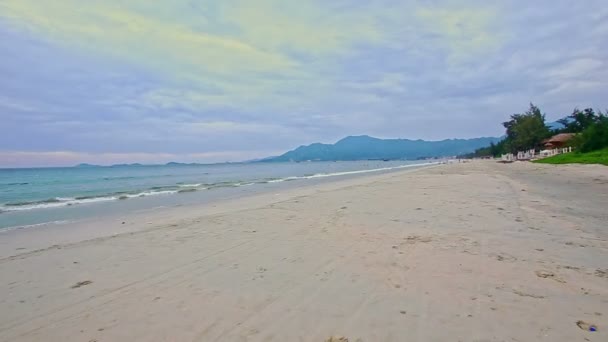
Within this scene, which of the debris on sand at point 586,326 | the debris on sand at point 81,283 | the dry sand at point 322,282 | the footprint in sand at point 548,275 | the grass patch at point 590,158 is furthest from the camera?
the grass patch at point 590,158

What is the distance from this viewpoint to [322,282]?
179 inches

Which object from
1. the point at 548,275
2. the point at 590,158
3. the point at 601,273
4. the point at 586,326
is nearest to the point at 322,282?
the point at 586,326

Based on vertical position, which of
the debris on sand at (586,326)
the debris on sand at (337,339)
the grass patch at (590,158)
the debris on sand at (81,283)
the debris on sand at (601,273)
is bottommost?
the debris on sand at (601,273)

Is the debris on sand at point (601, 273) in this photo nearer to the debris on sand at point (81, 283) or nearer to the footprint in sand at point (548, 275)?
the footprint in sand at point (548, 275)

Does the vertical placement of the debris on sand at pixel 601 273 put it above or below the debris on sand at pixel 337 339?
below

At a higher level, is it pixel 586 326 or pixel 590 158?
pixel 590 158

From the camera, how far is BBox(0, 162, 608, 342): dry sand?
3.34 meters

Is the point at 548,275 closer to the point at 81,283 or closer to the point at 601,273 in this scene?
the point at 601,273

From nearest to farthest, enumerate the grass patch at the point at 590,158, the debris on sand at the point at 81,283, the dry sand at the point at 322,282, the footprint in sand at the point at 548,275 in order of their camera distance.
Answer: the dry sand at the point at 322,282 → the footprint in sand at the point at 548,275 → the debris on sand at the point at 81,283 → the grass patch at the point at 590,158

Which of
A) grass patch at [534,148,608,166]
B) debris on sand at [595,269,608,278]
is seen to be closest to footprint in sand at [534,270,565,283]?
debris on sand at [595,269,608,278]

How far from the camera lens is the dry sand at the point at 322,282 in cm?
334

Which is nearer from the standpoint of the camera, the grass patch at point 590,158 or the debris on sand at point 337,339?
the debris on sand at point 337,339

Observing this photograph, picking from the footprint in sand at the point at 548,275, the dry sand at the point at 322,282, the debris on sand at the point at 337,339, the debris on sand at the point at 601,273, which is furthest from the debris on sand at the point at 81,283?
the debris on sand at the point at 601,273

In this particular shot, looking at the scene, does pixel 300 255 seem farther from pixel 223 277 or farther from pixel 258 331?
pixel 258 331
